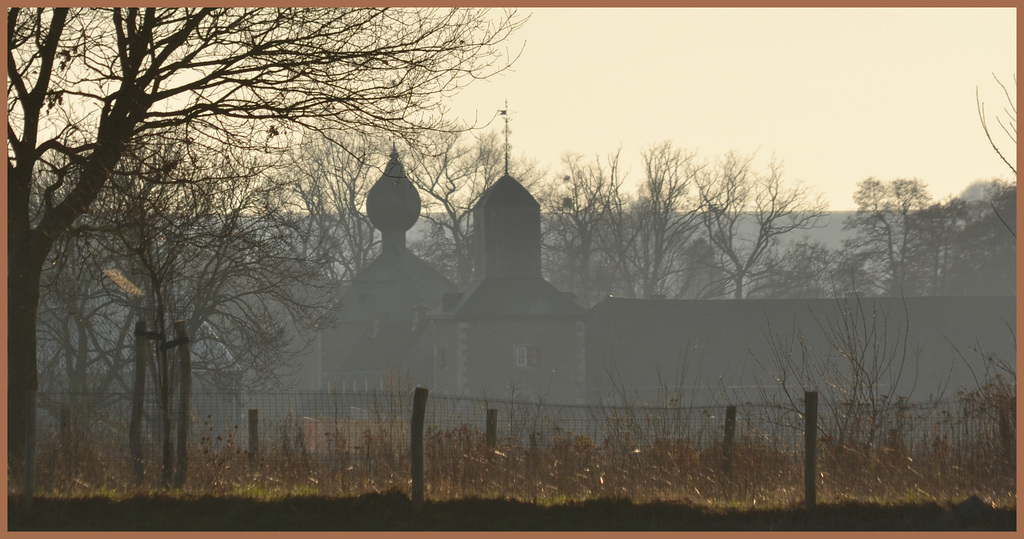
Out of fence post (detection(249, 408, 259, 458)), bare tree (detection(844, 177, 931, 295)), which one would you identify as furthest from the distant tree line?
fence post (detection(249, 408, 259, 458))

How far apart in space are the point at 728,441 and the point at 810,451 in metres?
1.46

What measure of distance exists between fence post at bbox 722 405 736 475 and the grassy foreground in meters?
1.37

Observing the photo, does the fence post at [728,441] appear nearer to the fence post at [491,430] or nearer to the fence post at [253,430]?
the fence post at [491,430]

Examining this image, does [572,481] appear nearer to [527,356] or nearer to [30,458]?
[30,458]

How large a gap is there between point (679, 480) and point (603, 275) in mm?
53607

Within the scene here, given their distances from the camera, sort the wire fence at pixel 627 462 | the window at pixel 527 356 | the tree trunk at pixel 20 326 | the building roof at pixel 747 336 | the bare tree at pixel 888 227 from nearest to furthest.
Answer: the wire fence at pixel 627 462 < the tree trunk at pixel 20 326 < the window at pixel 527 356 < the building roof at pixel 747 336 < the bare tree at pixel 888 227

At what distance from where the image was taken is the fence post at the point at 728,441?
1000 cm

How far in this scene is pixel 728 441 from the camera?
1035 cm

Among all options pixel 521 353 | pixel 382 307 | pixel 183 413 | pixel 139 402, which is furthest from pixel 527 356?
pixel 183 413

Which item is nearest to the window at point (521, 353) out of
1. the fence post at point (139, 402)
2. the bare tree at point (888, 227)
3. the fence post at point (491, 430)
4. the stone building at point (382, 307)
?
the stone building at point (382, 307)

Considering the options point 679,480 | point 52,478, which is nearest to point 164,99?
point 52,478

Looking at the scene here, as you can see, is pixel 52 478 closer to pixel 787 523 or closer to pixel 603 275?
pixel 787 523

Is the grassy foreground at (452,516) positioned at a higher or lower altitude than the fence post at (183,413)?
lower

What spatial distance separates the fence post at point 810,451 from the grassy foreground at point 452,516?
0.42 feet
